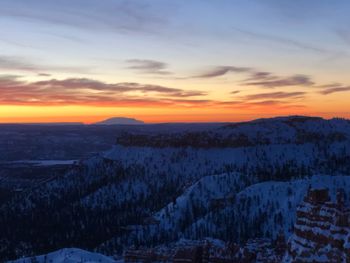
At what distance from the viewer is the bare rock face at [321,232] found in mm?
23438

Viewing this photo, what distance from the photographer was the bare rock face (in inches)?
923

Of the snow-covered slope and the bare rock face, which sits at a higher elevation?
the bare rock face

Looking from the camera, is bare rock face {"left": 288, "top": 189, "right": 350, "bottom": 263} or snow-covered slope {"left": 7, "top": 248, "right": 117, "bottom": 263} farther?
snow-covered slope {"left": 7, "top": 248, "right": 117, "bottom": 263}

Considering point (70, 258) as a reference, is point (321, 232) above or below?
above

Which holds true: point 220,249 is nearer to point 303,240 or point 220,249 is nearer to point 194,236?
point 303,240

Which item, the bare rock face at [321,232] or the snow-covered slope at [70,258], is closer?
the bare rock face at [321,232]

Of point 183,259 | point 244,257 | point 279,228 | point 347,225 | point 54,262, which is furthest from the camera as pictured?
point 279,228

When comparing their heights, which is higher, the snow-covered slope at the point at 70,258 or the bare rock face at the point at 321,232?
the bare rock face at the point at 321,232

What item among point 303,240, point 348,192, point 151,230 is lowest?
point 151,230

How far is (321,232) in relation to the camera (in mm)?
24297

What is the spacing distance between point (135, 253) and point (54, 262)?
31.8m

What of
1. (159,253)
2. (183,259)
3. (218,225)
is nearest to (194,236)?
(218,225)

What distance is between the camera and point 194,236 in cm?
17275

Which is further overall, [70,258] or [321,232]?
[70,258]
